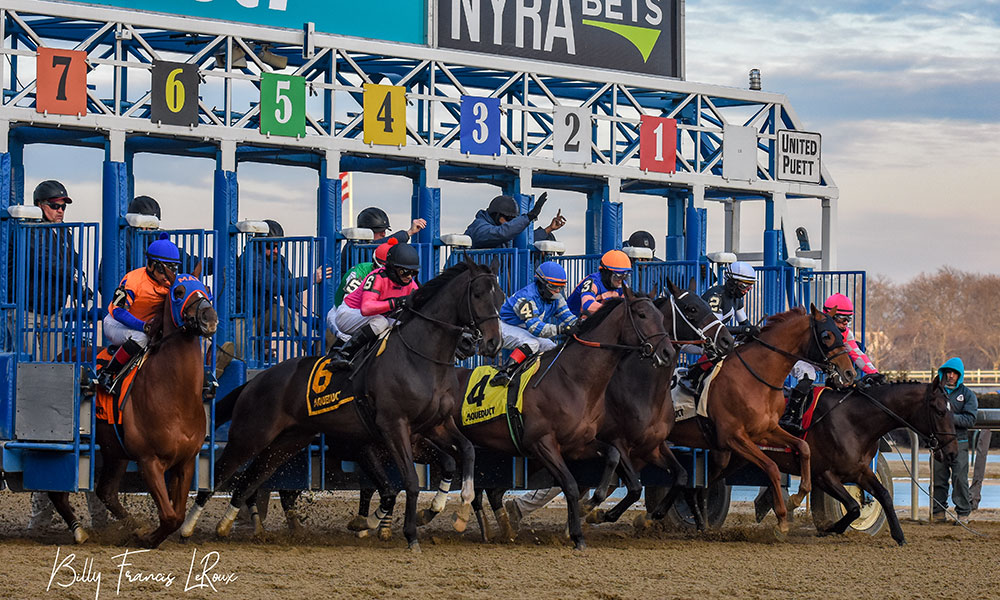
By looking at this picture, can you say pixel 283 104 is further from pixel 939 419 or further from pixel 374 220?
pixel 939 419

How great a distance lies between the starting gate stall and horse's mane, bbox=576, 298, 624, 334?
3.03 m

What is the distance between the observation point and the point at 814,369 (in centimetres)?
→ 1084

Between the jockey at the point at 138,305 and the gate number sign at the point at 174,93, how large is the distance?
361cm

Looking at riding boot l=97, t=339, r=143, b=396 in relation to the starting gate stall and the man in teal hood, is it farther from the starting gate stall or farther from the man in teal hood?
the man in teal hood

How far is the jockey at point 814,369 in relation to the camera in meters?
10.5

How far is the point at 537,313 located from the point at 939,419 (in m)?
3.11

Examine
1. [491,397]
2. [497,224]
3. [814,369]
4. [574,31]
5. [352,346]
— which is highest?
[574,31]

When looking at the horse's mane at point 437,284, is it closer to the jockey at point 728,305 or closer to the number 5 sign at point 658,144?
the jockey at point 728,305

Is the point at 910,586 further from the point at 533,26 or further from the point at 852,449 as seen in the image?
the point at 533,26

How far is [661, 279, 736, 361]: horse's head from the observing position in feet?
31.2

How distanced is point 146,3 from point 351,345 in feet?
15.5

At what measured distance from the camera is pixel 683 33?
50.1 ft
